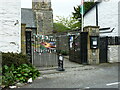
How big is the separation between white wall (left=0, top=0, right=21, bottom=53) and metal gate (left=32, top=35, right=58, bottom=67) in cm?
112

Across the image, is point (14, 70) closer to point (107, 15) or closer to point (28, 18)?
point (107, 15)

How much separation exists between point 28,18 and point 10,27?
19725 mm

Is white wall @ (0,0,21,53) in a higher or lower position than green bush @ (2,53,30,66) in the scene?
higher

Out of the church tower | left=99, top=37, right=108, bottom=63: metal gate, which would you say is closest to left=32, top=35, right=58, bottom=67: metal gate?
left=99, top=37, right=108, bottom=63: metal gate

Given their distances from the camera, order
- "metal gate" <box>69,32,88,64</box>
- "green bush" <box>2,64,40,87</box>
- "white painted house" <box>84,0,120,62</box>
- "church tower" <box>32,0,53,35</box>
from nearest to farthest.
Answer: "green bush" <box>2,64,40,87</box>
"metal gate" <box>69,32,88,64</box>
"white painted house" <box>84,0,120,62</box>
"church tower" <box>32,0,53,35</box>

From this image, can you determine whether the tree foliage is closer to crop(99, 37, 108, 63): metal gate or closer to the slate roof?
the slate roof

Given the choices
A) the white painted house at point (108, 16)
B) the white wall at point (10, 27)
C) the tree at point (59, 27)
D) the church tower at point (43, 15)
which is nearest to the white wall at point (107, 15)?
the white painted house at point (108, 16)

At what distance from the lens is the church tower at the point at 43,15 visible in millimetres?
25569

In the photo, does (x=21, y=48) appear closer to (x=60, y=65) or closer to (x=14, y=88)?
(x=60, y=65)

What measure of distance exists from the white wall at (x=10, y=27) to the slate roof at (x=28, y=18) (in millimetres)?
16821

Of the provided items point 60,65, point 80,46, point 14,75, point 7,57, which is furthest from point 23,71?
point 80,46

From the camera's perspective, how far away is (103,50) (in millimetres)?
9883

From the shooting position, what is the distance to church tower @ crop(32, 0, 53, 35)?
25.6 meters

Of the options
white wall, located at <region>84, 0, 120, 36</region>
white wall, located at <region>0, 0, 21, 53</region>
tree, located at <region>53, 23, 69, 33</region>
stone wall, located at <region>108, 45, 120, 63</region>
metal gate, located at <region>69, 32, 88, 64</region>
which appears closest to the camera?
white wall, located at <region>0, 0, 21, 53</region>
